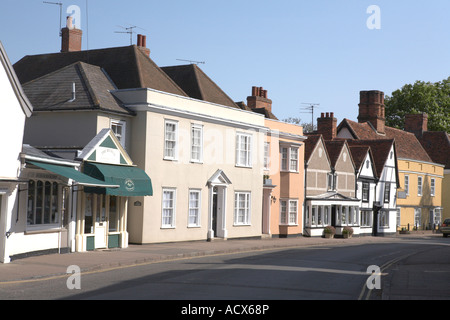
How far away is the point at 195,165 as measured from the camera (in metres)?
32.5

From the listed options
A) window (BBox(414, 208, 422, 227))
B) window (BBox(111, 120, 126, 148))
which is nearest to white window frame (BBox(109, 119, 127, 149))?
window (BBox(111, 120, 126, 148))

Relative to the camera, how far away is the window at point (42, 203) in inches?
872

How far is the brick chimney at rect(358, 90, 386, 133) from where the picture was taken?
64562 millimetres

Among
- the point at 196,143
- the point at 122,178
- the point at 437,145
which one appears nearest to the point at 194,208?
the point at 196,143

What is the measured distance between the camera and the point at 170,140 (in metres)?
30.9

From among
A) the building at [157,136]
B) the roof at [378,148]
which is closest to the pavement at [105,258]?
the building at [157,136]

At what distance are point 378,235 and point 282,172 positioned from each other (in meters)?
17.5

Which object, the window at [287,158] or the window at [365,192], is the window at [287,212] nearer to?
the window at [287,158]

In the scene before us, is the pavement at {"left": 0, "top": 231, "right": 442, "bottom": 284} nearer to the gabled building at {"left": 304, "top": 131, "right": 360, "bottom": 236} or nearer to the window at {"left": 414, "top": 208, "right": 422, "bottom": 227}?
the gabled building at {"left": 304, "top": 131, "right": 360, "bottom": 236}

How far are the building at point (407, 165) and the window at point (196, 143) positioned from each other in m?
29.1

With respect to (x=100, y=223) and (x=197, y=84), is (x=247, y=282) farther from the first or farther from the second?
(x=197, y=84)

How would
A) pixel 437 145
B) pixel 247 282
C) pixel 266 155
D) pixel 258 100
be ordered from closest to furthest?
1. pixel 247 282
2. pixel 266 155
3. pixel 258 100
4. pixel 437 145

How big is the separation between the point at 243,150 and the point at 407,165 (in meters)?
30.6
